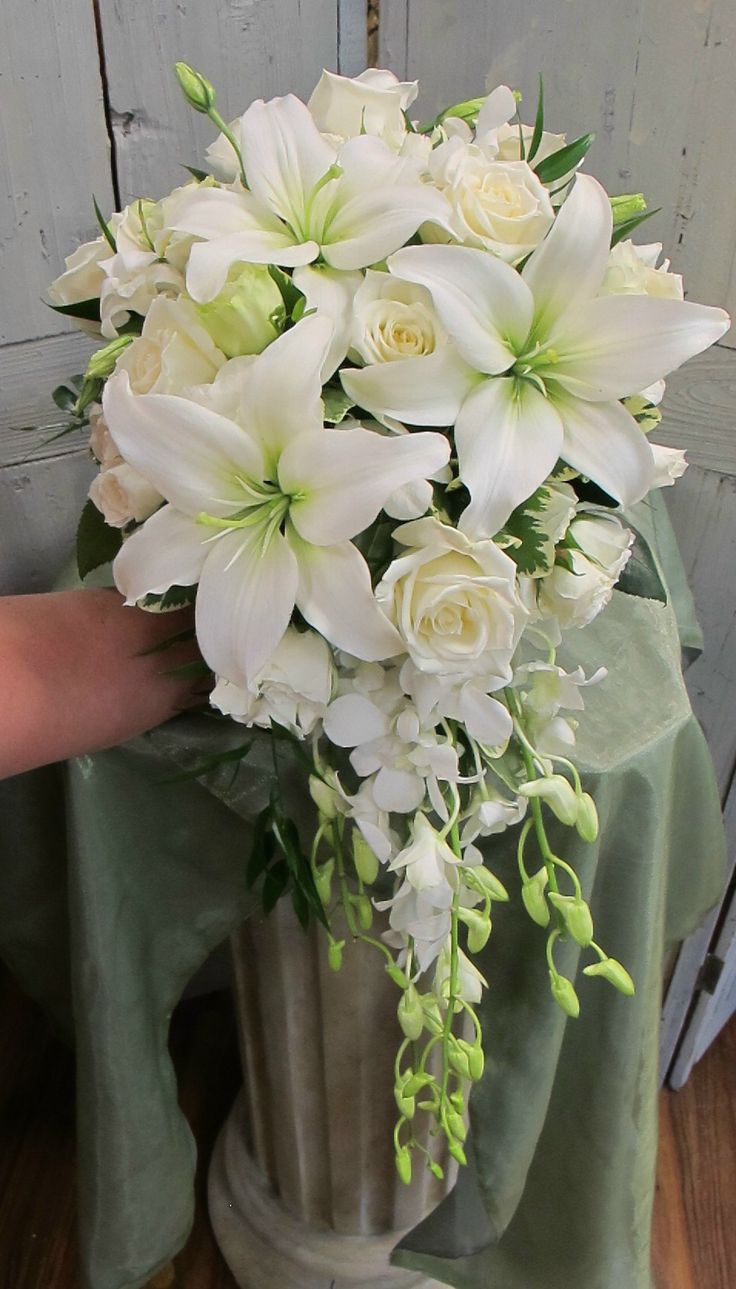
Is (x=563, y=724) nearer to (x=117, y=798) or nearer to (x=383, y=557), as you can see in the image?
(x=383, y=557)

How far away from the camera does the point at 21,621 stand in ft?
2.10

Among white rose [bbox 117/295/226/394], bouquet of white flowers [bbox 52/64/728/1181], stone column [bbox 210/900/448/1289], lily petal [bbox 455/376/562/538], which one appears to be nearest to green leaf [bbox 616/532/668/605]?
bouquet of white flowers [bbox 52/64/728/1181]

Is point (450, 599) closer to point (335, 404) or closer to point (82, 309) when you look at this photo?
point (335, 404)

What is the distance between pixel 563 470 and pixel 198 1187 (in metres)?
1.13

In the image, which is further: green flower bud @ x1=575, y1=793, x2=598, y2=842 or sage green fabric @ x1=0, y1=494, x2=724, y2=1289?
sage green fabric @ x1=0, y1=494, x2=724, y2=1289

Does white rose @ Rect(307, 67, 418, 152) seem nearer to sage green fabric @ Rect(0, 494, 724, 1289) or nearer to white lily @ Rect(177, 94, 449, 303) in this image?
white lily @ Rect(177, 94, 449, 303)

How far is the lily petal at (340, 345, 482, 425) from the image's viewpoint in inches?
17.9

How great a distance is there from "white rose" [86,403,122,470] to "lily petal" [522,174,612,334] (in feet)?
0.73

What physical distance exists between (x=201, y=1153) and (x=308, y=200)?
47.7 inches

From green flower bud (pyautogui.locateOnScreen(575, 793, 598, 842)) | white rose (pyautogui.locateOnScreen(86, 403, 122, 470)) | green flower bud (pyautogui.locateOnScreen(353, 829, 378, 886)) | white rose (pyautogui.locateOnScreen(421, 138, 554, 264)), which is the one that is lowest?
green flower bud (pyautogui.locateOnScreen(353, 829, 378, 886))

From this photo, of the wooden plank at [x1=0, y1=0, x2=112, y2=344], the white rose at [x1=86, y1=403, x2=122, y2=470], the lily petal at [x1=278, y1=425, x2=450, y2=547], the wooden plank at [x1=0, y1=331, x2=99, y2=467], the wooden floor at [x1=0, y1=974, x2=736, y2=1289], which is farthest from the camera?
the wooden floor at [x1=0, y1=974, x2=736, y2=1289]

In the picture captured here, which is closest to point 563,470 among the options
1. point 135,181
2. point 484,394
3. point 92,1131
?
point 484,394

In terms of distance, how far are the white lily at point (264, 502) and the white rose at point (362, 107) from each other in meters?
0.19

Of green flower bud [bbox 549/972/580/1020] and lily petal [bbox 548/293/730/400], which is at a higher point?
lily petal [bbox 548/293/730/400]
